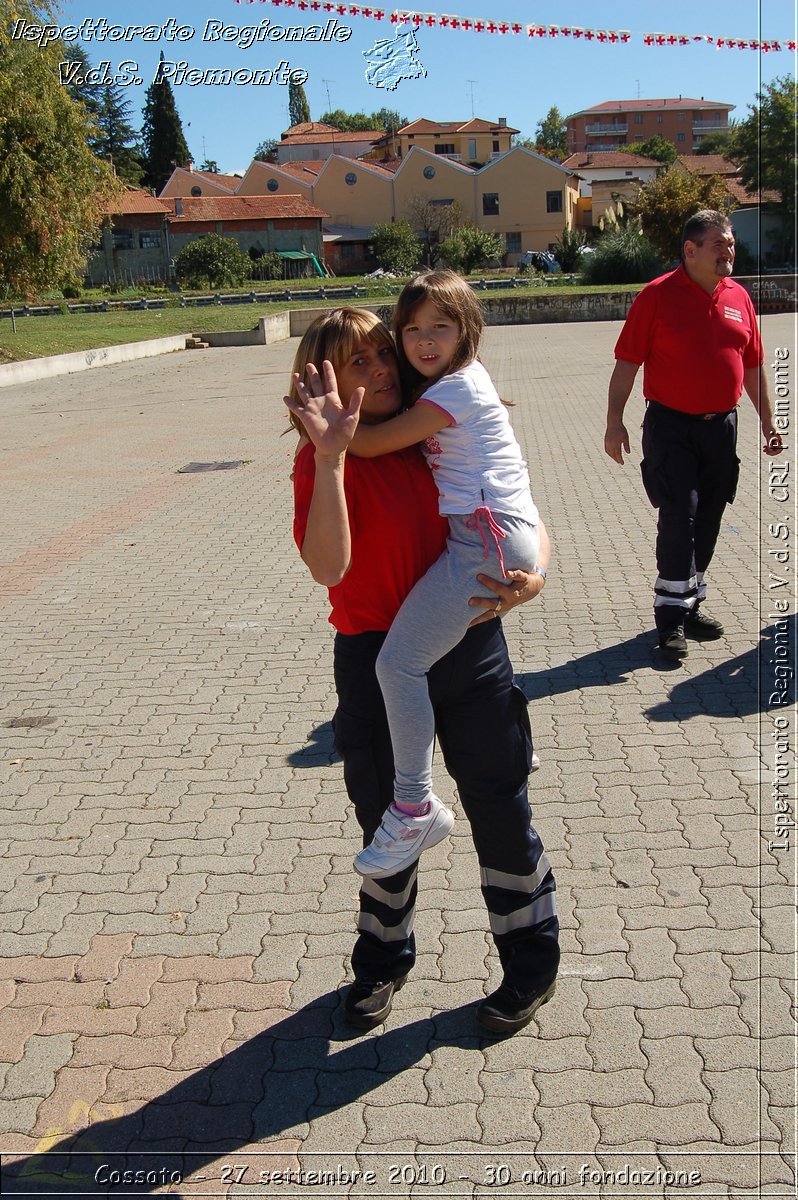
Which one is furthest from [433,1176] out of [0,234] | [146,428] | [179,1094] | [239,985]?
[0,234]

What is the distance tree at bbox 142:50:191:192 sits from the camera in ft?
319

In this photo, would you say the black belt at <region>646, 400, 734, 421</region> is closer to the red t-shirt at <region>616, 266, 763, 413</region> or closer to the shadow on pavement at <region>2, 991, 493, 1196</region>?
the red t-shirt at <region>616, 266, 763, 413</region>

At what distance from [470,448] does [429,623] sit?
43 cm

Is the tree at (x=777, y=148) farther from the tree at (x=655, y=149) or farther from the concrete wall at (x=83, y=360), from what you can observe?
the tree at (x=655, y=149)

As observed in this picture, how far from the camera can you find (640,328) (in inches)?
214

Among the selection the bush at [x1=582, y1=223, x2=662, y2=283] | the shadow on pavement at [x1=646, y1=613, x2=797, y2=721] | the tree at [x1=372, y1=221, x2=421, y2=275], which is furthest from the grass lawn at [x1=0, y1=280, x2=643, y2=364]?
the tree at [x1=372, y1=221, x2=421, y2=275]

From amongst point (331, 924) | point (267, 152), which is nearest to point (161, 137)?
point (267, 152)

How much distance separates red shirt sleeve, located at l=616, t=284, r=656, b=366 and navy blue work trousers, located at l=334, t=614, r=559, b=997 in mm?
3194

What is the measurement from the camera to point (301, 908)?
3551 millimetres

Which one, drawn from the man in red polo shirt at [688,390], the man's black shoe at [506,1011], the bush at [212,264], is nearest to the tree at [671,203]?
the bush at [212,264]

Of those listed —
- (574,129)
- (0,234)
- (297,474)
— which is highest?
(574,129)

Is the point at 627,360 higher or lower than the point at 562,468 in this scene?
higher

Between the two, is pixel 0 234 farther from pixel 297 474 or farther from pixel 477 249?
pixel 477 249

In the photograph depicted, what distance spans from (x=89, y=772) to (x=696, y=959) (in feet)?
8.97
